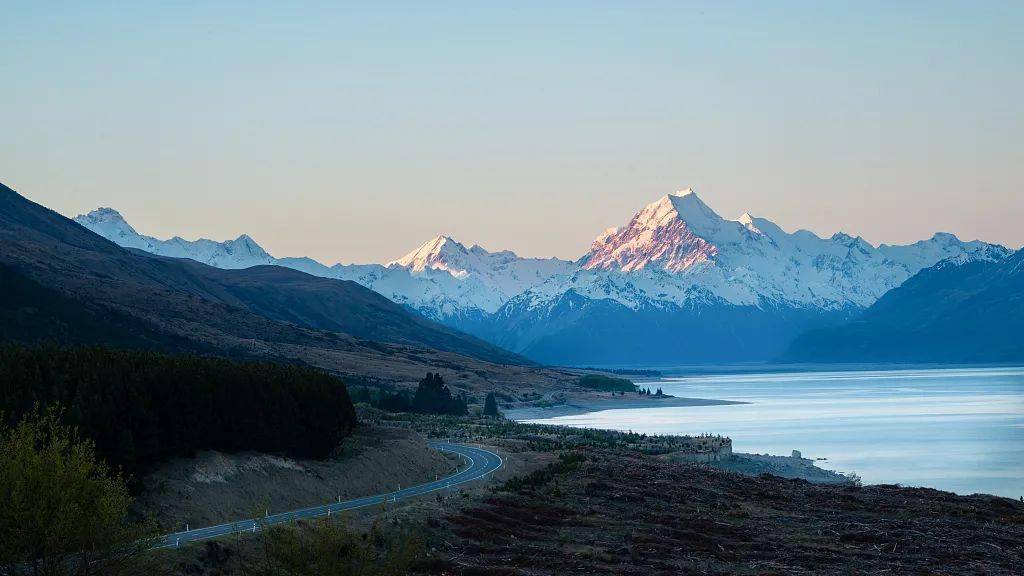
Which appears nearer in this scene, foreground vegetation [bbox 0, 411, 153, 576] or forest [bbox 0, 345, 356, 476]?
foreground vegetation [bbox 0, 411, 153, 576]

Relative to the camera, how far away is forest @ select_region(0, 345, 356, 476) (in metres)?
63.4

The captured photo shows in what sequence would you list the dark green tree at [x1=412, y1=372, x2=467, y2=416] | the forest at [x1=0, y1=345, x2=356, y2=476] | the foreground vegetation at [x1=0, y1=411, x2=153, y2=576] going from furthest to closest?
the dark green tree at [x1=412, y1=372, x2=467, y2=416] < the forest at [x1=0, y1=345, x2=356, y2=476] < the foreground vegetation at [x1=0, y1=411, x2=153, y2=576]

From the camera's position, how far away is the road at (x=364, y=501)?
57125 millimetres

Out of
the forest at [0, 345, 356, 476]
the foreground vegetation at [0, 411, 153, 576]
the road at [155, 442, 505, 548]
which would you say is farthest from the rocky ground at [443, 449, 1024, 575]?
the foreground vegetation at [0, 411, 153, 576]

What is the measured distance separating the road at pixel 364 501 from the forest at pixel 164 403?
5700 mm

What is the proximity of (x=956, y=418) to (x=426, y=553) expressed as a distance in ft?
516

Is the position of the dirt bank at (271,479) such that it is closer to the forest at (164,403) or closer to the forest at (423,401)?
the forest at (164,403)

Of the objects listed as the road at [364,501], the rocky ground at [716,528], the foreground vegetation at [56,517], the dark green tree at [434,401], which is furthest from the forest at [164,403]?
the dark green tree at [434,401]

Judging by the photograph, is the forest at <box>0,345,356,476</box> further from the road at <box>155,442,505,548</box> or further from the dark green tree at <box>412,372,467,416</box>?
the dark green tree at <box>412,372,467,416</box>

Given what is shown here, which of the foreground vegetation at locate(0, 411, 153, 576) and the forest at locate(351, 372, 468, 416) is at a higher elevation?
the forest at locate(351, 372, 468, 416)

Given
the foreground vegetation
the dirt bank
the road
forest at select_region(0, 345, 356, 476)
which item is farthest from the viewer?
forest at select_region(0, 345, 356, 476)

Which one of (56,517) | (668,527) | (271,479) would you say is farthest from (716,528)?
(56,517)

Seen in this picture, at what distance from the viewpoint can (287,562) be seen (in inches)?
1699

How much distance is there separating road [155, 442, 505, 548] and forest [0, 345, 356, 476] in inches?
224
